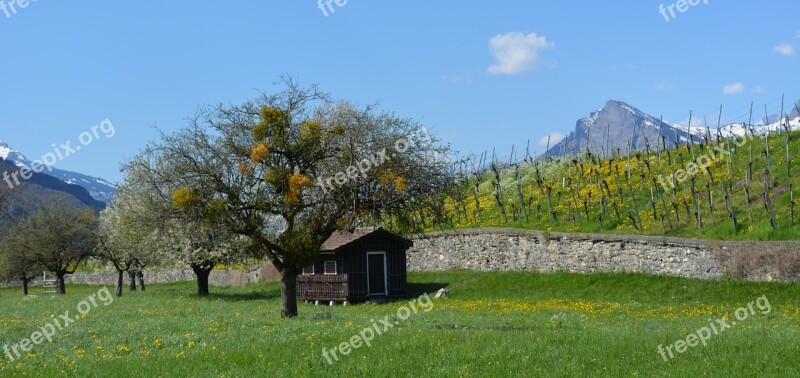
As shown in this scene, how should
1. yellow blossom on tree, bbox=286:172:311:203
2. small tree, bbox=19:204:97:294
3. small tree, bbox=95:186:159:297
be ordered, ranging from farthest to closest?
1. small tree, bbox=19:204:97:294
2. small tree, bbox=95:186:159:297
3. yellow blossom on tree, bbox=286:172:311:203

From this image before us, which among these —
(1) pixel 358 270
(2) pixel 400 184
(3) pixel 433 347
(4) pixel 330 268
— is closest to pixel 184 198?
(2) pixel 400 184

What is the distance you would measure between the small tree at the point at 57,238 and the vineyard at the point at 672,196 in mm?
29543

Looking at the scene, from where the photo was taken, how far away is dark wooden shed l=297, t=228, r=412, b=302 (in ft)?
149

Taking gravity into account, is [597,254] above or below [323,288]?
above

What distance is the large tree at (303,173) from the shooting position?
26.3 metres

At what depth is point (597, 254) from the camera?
4112cm

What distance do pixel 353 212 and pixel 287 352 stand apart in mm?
9748

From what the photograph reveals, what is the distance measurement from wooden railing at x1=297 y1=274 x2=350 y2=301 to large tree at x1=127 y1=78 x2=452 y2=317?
57.9ft

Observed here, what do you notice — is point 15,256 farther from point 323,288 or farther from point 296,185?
point 296,185

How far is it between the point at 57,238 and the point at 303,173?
40568 millimetres

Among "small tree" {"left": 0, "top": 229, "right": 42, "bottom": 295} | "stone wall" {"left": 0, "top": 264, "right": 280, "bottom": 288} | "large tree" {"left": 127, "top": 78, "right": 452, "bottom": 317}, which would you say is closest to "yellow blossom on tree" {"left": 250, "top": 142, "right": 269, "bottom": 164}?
"large tree" {"left": 127, "top": 78, "right": 452, "bottom": 317}

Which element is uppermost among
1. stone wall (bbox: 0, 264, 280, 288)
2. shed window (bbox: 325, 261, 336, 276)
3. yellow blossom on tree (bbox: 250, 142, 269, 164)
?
yellow blossom on tree (bbox: 250, 142, 269, 164)

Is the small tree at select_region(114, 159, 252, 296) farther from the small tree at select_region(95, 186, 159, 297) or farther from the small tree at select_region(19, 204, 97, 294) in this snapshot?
the small tree at select_region(19, 204, 97, 294)

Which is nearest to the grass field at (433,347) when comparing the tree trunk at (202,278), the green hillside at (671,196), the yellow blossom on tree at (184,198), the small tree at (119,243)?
the yellow blossom on tree at (184,198)
